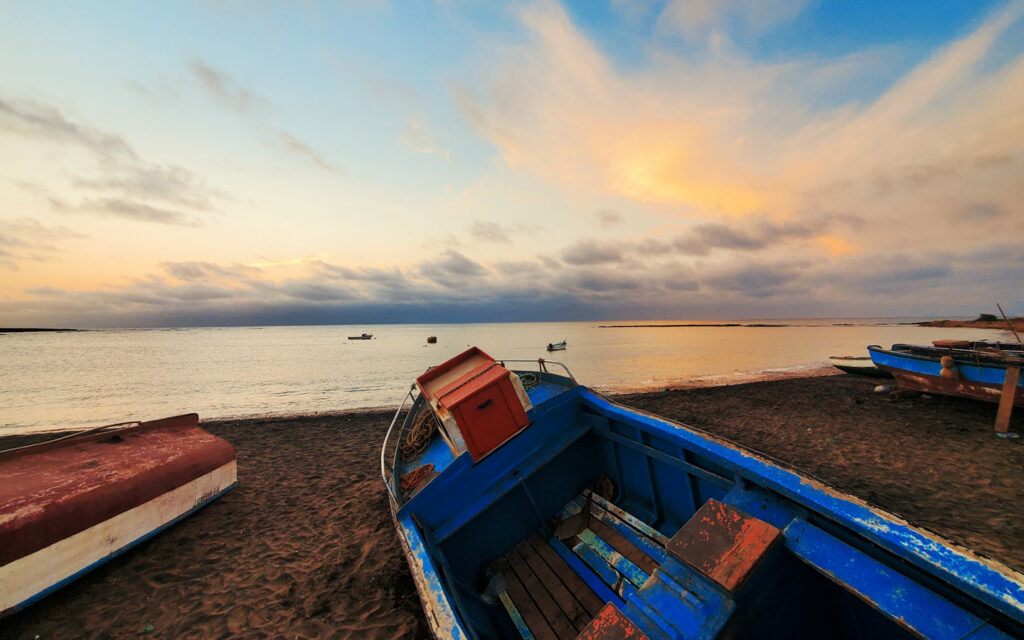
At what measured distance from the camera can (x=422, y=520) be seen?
446cm

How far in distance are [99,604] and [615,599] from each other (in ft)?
21.8

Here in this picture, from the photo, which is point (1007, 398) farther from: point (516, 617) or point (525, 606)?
point (516, 617)

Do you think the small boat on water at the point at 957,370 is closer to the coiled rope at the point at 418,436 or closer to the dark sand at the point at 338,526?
the dark sand at the point at 338,526

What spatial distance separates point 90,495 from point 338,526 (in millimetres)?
3512

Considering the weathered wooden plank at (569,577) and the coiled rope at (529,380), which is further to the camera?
the coiled rope at (529,380)

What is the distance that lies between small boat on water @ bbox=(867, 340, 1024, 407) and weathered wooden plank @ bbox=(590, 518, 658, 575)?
12408mm

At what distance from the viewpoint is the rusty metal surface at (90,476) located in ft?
14.1

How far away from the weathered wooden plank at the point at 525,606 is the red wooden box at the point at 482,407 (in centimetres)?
136

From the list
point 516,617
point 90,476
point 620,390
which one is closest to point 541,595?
point 516,617

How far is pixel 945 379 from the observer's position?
1178cm

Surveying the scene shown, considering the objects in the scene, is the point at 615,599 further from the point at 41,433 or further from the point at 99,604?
the point at 41,433

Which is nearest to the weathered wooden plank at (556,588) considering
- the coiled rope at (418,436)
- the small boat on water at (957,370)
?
the coiled rope at (418,436)

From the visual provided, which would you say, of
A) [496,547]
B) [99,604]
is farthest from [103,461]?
[496,547]

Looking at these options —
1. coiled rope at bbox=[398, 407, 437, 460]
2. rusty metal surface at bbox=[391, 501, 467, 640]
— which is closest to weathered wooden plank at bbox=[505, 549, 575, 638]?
rusty metal surface at bbox=[391, 501, 467, 640]
